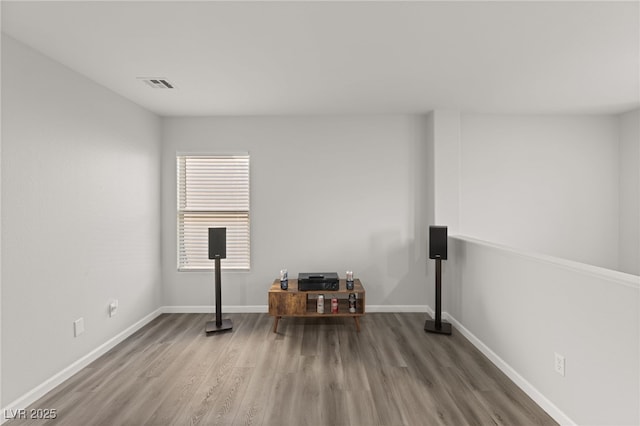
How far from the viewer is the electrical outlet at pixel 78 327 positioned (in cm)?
284

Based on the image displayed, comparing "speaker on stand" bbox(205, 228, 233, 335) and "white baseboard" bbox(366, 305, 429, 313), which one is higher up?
"speaker on stand" bbox(205, 228, 233, 335)

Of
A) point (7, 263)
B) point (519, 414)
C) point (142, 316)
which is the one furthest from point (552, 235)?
point (7, 263)

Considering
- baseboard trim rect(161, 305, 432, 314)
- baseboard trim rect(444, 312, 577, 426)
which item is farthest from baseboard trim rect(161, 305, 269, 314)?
baseboard trim rect(444, 312, 577, 426)

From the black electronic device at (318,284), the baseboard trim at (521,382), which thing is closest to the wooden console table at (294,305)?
the black electronic device at (318,284)

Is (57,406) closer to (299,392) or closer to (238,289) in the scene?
(299,392)

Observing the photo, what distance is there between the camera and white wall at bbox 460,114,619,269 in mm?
4324

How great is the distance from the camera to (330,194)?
437 cm

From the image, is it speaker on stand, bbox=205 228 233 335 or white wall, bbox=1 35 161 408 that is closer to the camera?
white wall, bbox=1 35 161 408

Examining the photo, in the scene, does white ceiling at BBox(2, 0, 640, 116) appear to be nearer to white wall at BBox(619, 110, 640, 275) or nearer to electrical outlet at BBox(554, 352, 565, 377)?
white wall at BBox(619, 110, 640, 275)

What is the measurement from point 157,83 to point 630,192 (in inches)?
227

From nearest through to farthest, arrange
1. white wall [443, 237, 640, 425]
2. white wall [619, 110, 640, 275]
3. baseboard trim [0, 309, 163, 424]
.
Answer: white wall [443, 237, 640, 425] < baseboard trim [0, 309, 163, 424] < white wall [619, 110, 640, 275]

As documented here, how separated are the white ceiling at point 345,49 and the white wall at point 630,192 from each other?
64 cm

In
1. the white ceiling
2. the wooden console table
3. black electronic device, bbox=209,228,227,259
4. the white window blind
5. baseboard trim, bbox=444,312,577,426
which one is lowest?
baseboard trim, bbox=444,312,577,426

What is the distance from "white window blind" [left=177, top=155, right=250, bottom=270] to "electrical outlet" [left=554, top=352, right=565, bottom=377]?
11.2 feet
